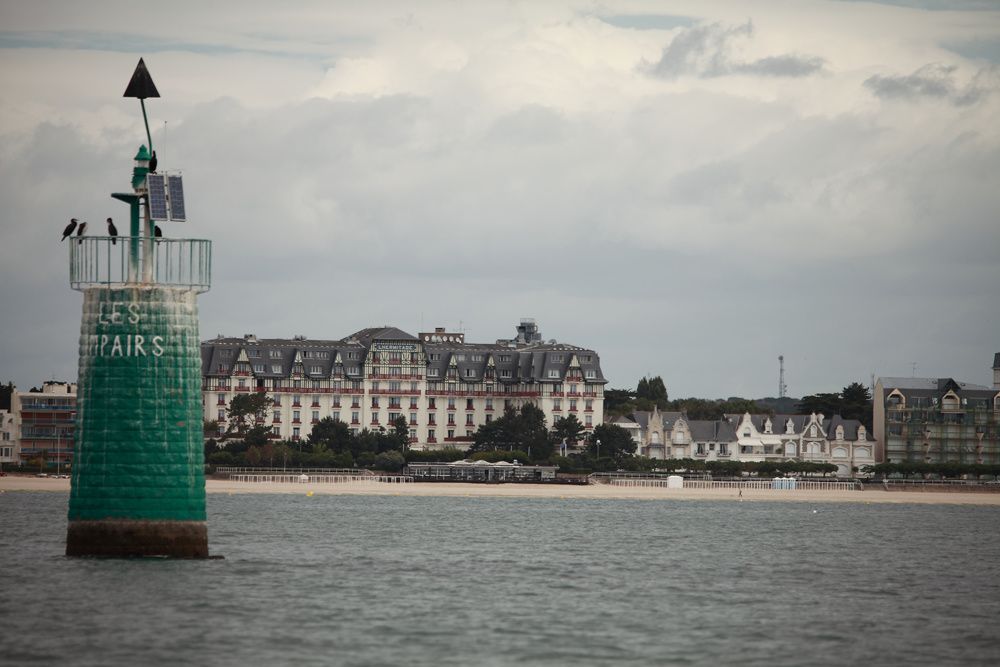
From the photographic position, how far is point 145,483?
5725 cm

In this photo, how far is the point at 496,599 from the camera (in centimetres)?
6272

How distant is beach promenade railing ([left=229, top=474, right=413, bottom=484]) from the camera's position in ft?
583

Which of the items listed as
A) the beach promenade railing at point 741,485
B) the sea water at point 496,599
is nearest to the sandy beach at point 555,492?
the beach promenade railing at point 741,485

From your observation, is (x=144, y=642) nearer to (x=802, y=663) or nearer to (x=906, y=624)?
(x=802, y=663)

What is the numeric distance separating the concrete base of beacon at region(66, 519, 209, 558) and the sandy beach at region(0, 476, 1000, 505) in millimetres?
97059

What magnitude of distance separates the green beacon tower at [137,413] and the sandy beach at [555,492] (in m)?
97.6

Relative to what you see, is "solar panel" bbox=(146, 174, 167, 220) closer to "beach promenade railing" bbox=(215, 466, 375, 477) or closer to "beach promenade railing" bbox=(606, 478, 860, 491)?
"beach promenade railing" bbox=(215, 466, 375, 477)

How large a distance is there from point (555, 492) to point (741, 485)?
106ft

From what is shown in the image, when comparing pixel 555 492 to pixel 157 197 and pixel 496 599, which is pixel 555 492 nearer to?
pixel 496 599

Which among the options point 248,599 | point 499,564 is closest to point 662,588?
point 499,564

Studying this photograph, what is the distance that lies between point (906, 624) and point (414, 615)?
16.1 m

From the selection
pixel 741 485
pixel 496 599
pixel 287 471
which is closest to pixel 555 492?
pixel 741 485

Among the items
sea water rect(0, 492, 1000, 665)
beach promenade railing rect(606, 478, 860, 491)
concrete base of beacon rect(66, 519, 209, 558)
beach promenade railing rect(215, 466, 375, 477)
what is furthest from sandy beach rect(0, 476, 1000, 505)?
concrete base of beacon rect(66, 519, 209, 558)

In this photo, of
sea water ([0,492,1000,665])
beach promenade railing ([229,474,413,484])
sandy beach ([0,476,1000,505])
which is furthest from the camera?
beach promenade railing ([229,474,413,484])
